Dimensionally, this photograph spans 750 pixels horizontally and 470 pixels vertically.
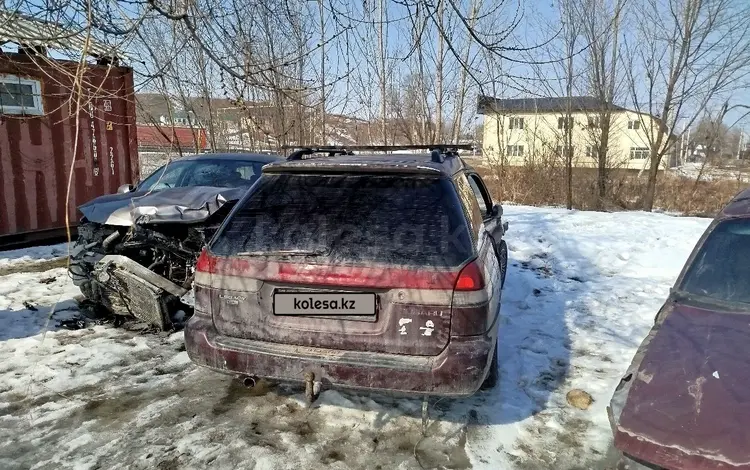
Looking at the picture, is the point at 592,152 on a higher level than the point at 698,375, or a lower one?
higher

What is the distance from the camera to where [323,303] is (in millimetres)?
2508

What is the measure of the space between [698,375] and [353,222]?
1.81 meters

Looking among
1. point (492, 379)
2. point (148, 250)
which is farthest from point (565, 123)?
point (148, 250)

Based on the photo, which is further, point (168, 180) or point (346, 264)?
point (168, 180)

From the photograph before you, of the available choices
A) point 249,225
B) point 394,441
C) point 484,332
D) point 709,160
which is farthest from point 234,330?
point 709,160

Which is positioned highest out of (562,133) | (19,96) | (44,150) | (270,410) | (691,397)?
(562,133)

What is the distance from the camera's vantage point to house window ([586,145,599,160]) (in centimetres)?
1717

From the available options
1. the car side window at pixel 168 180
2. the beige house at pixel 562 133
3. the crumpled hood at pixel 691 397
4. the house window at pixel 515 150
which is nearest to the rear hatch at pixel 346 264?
the crumpled hood at pixel 691 397

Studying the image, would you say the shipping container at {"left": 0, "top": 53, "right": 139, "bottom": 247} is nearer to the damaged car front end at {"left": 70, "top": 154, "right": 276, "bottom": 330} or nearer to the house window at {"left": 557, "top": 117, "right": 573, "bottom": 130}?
the damaged car front end at {"left": 70, "top": 154, "right": 276, "bottom": 330}

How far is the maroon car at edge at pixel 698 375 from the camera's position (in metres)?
1.84

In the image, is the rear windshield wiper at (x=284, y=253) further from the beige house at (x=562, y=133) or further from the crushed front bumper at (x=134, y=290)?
the beige house at (x=562, y=133)

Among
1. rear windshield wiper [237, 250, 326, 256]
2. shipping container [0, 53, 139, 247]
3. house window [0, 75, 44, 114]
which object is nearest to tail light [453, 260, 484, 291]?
rear windshield wiper [237, 250, 326, 256]

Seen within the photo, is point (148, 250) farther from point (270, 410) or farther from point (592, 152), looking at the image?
point (592, 152)

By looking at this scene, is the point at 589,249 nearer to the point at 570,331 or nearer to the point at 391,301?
the point at 570,331
